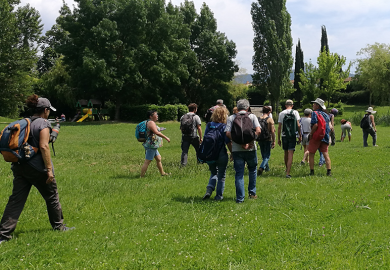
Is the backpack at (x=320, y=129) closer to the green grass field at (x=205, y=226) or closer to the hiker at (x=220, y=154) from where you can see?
the green grass field at (x=205, y=226)

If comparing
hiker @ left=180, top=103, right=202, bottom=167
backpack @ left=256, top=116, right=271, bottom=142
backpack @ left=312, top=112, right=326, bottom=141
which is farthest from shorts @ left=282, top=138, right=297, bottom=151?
hiker @ left=180, top=103, right=202, bottom=167

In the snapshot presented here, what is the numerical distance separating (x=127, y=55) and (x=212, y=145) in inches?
1297

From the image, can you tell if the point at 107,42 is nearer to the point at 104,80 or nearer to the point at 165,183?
the point at 104,80

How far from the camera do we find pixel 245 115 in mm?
6387

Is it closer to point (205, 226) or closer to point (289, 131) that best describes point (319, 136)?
point (289, 131)

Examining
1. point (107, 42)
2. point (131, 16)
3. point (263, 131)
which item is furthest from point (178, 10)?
point (263, 131)

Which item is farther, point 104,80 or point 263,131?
point 104,80

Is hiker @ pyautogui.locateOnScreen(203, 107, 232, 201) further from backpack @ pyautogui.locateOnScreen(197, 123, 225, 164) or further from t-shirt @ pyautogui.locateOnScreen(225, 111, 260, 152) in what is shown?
t-shirt @ pyautogui.locateOnScreen(225, 111, 260, 152)

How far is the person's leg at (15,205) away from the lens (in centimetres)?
481

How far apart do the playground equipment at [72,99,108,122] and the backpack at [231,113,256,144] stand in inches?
1522

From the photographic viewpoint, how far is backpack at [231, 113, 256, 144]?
20.3 ft

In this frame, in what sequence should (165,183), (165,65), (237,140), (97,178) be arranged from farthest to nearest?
(165,65) < (97,178) < (165,183) < (237,140)

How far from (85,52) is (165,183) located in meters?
30.1

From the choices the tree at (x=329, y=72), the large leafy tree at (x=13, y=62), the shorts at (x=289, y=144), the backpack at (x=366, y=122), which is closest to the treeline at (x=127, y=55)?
the large leafy tree at (x=13, y=62)
